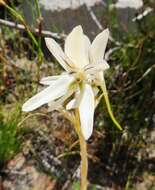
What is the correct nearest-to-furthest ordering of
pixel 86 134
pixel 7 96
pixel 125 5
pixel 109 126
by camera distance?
1. pixel 86 134
2. pixel 109 126
3. pixel 7 96
4. pixel 125 5

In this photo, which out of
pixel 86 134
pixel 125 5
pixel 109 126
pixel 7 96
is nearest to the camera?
pixel 86 134

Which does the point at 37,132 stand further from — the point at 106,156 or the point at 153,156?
the point at 153,156

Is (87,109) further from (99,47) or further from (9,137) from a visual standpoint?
(9,137)

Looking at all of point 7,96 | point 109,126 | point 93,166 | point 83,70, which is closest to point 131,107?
point 109,126

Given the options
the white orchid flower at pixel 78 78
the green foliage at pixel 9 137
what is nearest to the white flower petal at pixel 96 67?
the white orchid flower at pixel 78 78

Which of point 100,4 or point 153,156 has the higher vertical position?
point 100,4

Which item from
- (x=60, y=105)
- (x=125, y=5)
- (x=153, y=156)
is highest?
(x=125, y=5)

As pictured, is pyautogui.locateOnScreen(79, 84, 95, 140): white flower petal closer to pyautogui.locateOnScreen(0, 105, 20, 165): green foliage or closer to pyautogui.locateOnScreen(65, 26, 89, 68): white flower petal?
pyautogui.locateOnScreen(65, 26, 89, 68): white flower petal

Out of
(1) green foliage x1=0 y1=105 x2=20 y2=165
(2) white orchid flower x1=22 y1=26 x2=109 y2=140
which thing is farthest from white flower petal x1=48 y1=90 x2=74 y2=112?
(1) green foliage x1=0 y1=105 x2=20 y2=165
